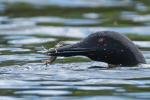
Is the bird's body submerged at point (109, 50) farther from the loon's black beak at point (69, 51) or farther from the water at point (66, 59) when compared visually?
the water at point (66, 59)

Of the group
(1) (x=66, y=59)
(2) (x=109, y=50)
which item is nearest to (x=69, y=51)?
(2) (x=109, y=50)

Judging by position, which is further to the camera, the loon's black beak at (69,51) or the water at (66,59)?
the loon's black beak at (69,51)

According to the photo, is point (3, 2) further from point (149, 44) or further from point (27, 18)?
point (149, 44)

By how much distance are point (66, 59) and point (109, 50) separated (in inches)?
47.6

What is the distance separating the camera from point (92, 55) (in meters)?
10.6

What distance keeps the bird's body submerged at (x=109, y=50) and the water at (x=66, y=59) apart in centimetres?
16

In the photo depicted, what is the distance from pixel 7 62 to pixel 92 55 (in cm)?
140

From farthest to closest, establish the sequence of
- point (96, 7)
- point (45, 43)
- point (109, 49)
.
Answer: point (96, 7) → point (45, 43) → point (109, 49)

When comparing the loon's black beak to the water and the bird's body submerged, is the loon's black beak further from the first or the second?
the water

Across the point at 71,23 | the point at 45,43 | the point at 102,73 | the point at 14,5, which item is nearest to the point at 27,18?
the point at 71,23

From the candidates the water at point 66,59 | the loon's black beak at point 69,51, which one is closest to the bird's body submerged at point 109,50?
the loon's black beak at point 69,51

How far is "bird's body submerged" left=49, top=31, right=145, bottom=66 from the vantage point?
10.5 metres

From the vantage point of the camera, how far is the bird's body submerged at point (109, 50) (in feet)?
34.5

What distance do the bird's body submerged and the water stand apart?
0.16m
